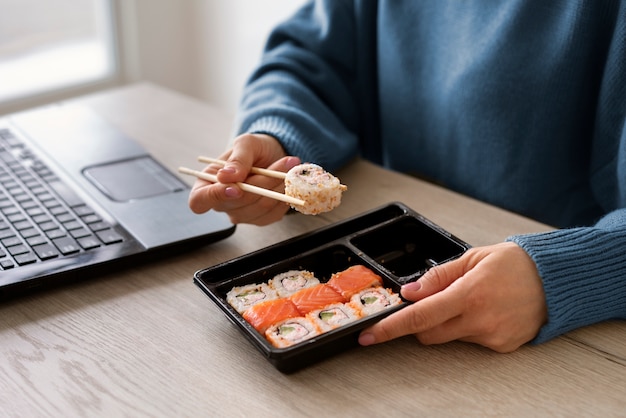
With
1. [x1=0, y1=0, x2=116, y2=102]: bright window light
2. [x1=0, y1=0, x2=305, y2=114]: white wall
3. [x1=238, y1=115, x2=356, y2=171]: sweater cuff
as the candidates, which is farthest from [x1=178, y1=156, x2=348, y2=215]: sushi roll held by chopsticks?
[x1=0, y1=0, x2=116, y2=102]: bright window light

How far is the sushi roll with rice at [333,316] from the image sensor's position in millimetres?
883

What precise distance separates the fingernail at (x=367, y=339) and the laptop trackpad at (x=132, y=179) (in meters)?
0.53

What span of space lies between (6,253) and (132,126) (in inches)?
22.9

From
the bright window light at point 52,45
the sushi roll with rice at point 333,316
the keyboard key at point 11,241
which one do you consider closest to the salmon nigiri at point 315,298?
the sushi roll with rice at point 333,316

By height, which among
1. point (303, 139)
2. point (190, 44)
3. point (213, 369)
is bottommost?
point (190, 44)

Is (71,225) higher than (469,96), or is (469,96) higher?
(469,96)

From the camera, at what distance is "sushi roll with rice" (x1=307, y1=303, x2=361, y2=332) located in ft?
2.90

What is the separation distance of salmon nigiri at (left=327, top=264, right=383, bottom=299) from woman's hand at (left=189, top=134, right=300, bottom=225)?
204 mm

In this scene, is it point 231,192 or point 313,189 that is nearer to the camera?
point 313,189

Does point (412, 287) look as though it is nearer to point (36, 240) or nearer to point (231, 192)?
point (231, 192)

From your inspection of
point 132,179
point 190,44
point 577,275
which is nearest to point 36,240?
point 132,179

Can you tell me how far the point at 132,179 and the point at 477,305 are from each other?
27.3 inches

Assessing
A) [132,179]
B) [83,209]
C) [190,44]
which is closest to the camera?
[83,209]

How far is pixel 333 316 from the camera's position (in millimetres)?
903
